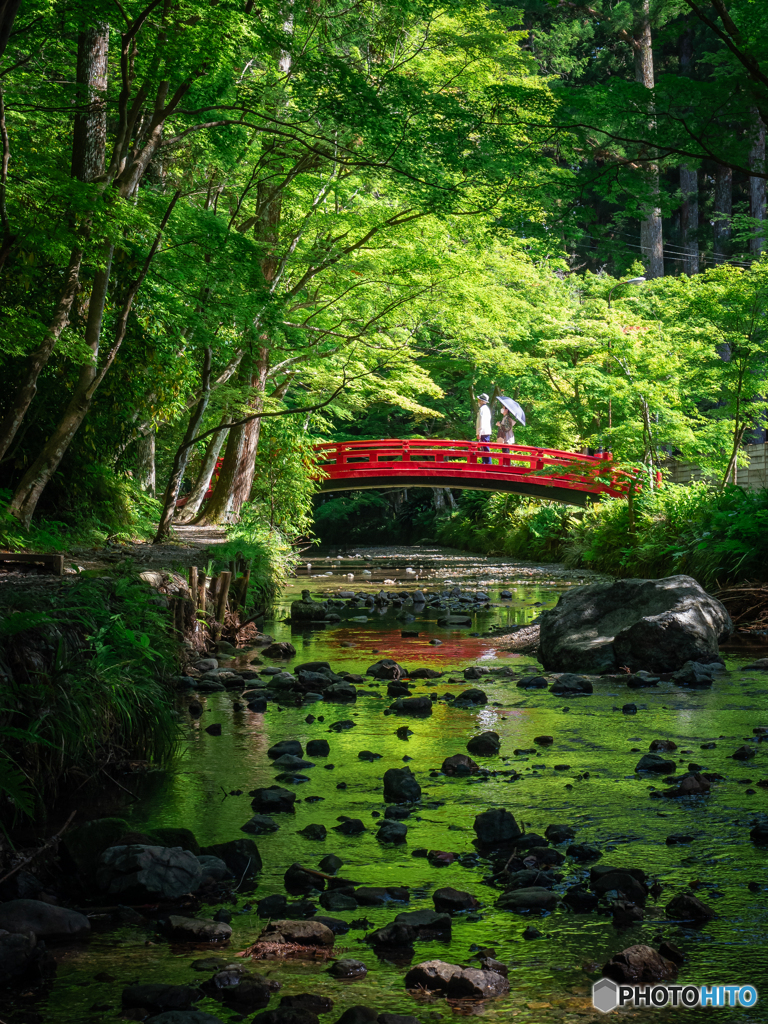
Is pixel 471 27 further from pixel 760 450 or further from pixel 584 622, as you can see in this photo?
pixel 760 450

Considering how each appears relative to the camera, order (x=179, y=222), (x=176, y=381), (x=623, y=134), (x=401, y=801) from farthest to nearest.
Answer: (x=176, y=381) < (x=179, y=222) < (x=623, y=134) < (x=401, y=801)

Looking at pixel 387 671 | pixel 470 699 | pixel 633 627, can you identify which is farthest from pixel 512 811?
pixel 633 627

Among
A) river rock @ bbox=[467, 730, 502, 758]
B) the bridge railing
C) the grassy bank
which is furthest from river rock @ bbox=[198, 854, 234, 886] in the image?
the bridge railing

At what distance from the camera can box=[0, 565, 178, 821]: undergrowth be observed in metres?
3.47

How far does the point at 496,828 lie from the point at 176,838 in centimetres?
112

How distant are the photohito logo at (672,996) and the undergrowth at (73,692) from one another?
1758mm

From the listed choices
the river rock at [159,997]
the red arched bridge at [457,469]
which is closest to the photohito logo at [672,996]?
the river rock at [159,997]

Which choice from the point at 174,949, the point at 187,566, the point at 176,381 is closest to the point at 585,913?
the point at 174,949

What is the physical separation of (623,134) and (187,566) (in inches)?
198

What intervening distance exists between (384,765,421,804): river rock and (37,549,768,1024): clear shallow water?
0.06m

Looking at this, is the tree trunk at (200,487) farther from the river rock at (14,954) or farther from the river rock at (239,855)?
the river rock at (14,954)

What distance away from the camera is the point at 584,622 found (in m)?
7.42

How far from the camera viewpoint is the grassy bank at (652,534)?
31.6 ft

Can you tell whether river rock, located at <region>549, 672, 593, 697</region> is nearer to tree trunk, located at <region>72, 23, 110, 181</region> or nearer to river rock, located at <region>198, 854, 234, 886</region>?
river rock, located at <region>198, 854, 234, 886</region>
